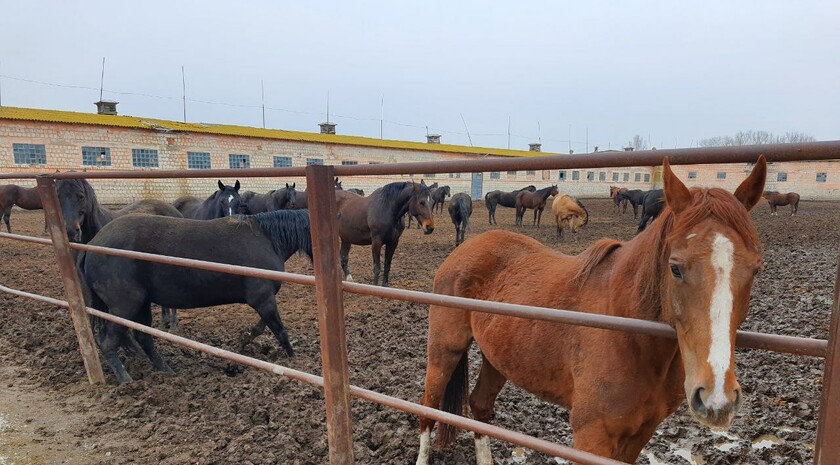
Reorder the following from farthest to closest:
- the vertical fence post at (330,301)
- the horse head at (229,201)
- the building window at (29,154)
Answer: the building window at (29,154) < the horse head at (229,201) < the vertical fence post at (330,301)

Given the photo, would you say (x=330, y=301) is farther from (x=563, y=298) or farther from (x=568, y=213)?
(x=568, y=213)

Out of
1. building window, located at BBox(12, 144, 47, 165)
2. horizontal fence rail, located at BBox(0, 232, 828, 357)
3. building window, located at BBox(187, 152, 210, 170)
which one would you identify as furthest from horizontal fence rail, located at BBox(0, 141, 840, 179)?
building window, located at BBox(187, 152, 210, 170)

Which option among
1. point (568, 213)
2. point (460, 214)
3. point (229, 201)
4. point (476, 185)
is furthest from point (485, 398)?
point (476, 185)

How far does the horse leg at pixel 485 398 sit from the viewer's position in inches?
108

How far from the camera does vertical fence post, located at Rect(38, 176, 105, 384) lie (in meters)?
3.38

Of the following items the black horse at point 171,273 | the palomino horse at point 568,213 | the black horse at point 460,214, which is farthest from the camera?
the palomino horse at point 568,213

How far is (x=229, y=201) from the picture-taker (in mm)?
7734

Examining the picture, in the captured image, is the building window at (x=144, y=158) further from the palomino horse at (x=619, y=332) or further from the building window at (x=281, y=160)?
the palomino horse at (x=619, y=332)

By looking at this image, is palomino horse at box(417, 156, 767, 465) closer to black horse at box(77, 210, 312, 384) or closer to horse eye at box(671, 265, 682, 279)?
horse eye at box(671, 265, 682, 279)

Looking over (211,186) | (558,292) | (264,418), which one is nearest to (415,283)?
(264,418)

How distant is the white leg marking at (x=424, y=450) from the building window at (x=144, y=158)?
2589cm

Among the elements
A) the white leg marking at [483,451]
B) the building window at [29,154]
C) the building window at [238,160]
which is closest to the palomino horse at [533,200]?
the building window at [238,160]

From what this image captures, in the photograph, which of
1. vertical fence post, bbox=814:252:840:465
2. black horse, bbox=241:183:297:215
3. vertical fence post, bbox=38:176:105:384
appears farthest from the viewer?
black horse, bbox=241:183:297:215

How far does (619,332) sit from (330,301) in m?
1.18
